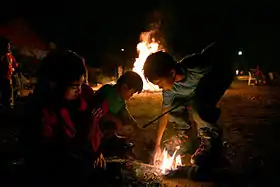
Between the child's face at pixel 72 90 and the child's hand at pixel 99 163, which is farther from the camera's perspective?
the child's hand at pixel 99 163

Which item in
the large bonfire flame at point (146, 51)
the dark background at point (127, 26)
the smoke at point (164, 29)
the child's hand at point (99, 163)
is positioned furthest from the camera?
Result: the dark background at point (127, 26)

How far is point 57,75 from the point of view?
14.9 feet

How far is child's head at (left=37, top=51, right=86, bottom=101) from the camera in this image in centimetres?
455

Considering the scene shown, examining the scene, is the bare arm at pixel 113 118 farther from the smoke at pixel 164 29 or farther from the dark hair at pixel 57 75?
the smoke at pixel 164 29

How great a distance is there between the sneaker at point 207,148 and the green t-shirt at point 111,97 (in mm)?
1167

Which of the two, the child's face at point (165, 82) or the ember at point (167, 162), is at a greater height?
the child's face at point (165, 82)

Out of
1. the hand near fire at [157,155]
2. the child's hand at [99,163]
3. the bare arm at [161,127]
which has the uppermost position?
the bare arm at [161,127]

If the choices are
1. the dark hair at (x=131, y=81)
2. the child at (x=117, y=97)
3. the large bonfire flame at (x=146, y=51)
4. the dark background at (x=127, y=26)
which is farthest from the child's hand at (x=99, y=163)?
the dark background at (x=127, y=26)

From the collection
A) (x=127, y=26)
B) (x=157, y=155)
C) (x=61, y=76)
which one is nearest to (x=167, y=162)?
(x=157, y=155)

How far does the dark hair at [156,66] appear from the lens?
5.07 metres

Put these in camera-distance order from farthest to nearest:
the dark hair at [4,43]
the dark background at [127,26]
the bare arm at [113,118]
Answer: the dark background at [127,26] → the dark hair at [4,43] → the bare arm at [113,118]

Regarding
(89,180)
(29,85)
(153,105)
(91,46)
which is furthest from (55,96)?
(91,46)

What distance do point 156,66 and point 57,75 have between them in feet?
3.88

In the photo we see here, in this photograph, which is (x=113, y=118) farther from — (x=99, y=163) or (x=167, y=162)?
(x=167, y=162)
